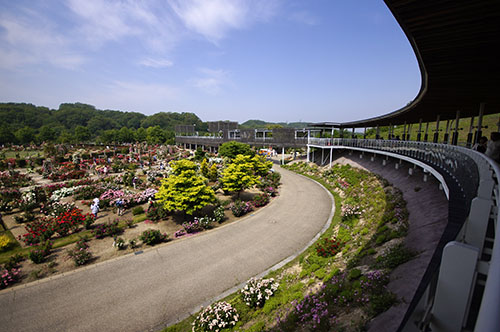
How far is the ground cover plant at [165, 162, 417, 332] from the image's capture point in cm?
649

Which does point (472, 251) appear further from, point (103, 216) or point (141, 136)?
point (141, 136)

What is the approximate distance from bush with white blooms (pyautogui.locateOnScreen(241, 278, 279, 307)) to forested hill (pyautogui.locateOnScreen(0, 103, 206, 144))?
70370 millimetres

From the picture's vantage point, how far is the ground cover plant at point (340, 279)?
6.49m

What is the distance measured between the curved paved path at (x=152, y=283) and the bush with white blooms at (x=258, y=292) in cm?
124

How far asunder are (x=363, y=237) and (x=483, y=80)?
7.86 m

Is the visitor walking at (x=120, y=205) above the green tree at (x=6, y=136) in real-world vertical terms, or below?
below

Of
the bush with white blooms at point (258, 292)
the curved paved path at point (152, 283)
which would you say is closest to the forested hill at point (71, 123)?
the curved paved path at point (152, 283)

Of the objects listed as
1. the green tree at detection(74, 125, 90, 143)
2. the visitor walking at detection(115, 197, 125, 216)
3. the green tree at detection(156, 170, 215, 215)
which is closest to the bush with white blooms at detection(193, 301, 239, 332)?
the green tree at detection(156, 170, 215, 215)

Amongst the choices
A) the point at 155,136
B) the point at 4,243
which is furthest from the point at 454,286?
the point at 155,136

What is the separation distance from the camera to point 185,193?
1409 centimetres

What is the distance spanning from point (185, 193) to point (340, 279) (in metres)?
9.64

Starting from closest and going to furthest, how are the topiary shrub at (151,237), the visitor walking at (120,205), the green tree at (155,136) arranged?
the topiary shrub at (151,237)
the visitor walking at (120,205)
the green tree at (155,136)

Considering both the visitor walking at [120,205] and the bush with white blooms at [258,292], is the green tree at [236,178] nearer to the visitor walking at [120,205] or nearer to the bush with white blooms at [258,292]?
the visitor walking at [120,205]

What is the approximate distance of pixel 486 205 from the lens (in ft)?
12.0
